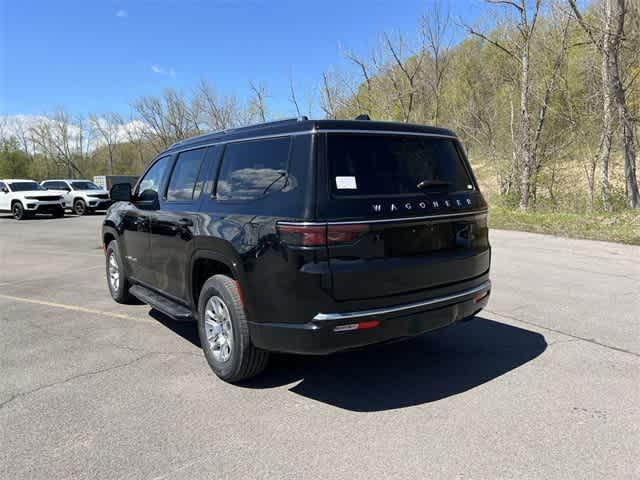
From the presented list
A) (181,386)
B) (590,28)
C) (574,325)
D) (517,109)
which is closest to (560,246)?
(574,325)

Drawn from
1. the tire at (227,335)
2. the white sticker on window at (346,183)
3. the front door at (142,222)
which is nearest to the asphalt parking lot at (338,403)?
the tire at (227,335)

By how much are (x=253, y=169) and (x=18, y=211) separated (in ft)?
79.7

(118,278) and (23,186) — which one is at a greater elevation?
(23,186)

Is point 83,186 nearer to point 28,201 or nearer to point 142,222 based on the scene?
point 28,201

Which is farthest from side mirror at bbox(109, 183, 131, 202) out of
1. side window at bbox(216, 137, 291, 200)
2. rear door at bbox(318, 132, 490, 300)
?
rear door at bbox(318, 132, 490, 300)

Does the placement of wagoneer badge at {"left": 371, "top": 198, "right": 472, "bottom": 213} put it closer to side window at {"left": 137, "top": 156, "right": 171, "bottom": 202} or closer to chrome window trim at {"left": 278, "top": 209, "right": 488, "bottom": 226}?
chrome window trim at {"left": 278, "top": 209, "right": 488, "bottom": 226}

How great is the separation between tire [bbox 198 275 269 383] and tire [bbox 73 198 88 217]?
23.4 metres

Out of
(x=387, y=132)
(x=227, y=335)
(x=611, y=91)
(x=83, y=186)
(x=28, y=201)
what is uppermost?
(x=611, y=91)

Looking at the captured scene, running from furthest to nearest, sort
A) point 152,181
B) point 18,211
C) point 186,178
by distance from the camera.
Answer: point 18,211 → point 152,181 → point 186,178

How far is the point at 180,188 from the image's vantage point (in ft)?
15.0

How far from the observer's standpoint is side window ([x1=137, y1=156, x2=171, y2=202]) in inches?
201

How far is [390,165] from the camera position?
3402mm

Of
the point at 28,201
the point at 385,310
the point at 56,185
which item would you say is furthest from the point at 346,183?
the point at 56,185

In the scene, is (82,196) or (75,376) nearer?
(75,376)
